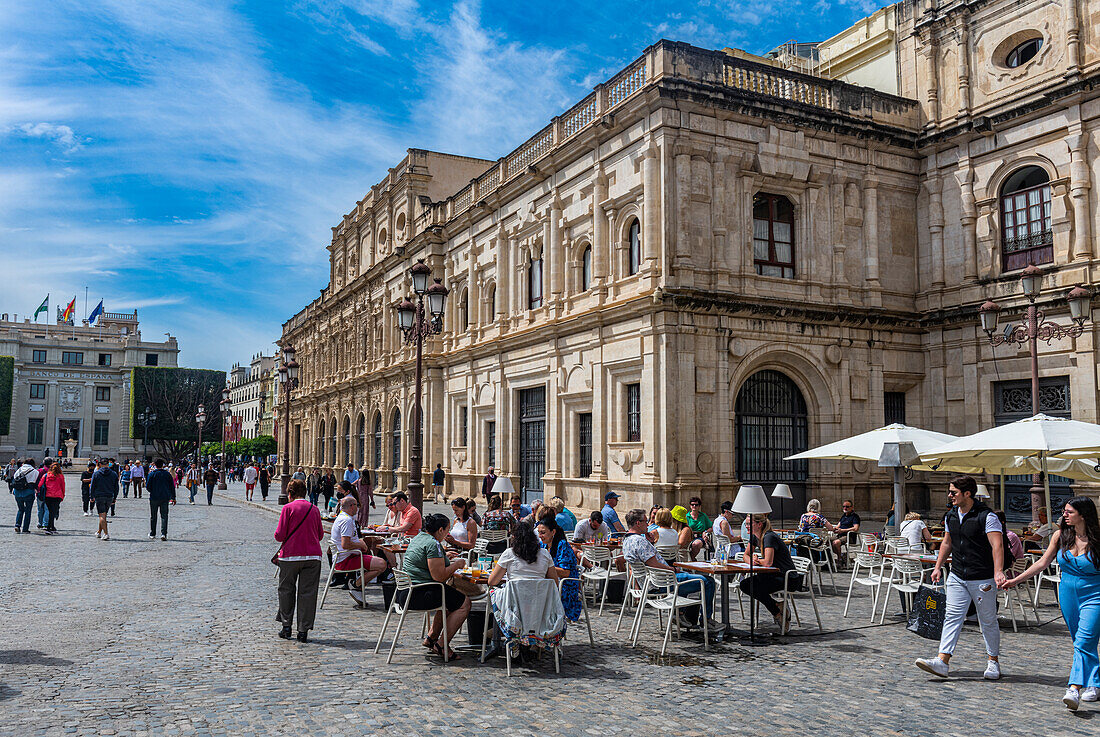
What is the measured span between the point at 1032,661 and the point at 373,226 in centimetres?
4081

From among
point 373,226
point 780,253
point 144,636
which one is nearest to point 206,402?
point 373,226

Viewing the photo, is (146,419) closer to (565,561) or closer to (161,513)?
(161,513)

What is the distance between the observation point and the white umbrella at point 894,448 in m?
13.7

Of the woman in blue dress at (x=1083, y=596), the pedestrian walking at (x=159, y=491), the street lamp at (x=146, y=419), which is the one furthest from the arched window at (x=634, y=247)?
the street lamp at (x=146, y=419)

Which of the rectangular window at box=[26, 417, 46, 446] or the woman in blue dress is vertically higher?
the rectangular window at box=[26, 417, 46, 446]

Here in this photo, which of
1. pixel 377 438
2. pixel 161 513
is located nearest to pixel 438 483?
pixel 377 438

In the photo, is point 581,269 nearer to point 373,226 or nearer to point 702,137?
point 702,137

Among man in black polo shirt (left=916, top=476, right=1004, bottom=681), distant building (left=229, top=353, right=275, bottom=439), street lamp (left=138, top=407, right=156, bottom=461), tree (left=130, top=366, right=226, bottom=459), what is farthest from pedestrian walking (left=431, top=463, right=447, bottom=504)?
distant building (left=229, top=353, right=275, bottom=439)

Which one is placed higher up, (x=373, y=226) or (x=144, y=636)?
(x=373, y=226)

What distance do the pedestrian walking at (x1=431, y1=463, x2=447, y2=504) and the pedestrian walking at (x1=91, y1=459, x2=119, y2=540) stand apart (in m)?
13.6

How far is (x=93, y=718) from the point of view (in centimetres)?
627

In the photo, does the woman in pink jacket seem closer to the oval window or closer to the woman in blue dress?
the woman in blue dress

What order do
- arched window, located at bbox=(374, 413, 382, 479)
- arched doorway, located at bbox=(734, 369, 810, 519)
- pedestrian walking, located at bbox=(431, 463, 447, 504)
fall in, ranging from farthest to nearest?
arched window, located at bbox=(374, 413, 382, 479) < pedestrian walking, located at bbox=(431, 463, 447, 504) < arched doorway, located at bbox=(734, 369, 810, 519)

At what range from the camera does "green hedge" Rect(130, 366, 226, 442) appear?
90125 mm
